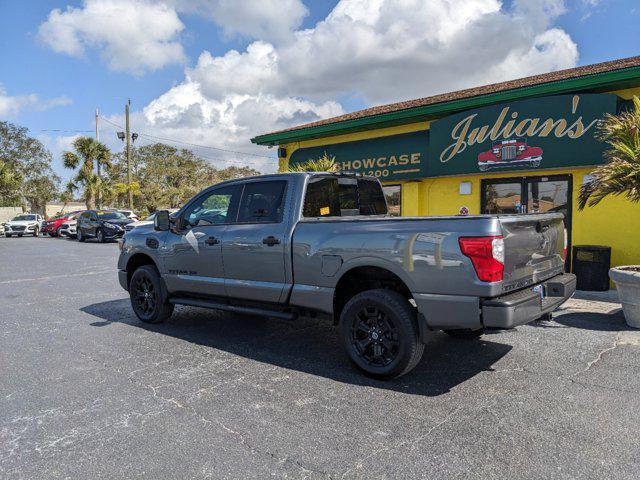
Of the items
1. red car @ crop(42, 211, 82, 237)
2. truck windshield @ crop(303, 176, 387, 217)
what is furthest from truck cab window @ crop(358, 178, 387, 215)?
red car @ crop(42, 211, 82, 237)

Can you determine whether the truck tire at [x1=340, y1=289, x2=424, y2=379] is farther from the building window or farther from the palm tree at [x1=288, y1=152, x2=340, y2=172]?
the palm tree at [x1=288, y1=152, x2=340, y2=172]

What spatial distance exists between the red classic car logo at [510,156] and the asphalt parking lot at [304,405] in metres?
4.43

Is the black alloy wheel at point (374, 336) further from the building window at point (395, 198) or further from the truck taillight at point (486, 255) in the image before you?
the building window at point (395, 198)

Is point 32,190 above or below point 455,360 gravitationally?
above

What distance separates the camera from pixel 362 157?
43.6 feet

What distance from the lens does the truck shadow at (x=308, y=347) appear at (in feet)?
14.2

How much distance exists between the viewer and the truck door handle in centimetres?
500

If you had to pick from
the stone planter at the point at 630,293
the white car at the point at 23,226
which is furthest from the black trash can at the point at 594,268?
the white car at the point at 23,226

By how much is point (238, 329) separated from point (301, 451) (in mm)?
3267

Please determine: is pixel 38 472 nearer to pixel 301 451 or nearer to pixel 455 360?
pixel 301 451

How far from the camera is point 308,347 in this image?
210 inches

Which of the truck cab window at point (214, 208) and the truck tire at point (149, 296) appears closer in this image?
the truck cab window at point (214, 208)

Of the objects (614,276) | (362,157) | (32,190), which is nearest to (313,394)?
(614,276)

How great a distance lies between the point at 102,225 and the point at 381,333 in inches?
856
